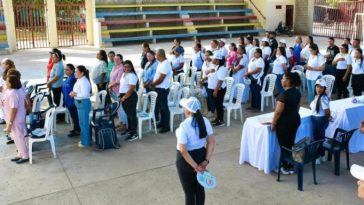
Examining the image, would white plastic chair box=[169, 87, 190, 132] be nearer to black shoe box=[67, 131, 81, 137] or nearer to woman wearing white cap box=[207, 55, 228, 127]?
woman wearing white cap box=[207, 55, 228, 127]

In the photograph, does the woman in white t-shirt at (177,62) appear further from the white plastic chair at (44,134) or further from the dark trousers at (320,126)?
the dark trousers at (320,126)

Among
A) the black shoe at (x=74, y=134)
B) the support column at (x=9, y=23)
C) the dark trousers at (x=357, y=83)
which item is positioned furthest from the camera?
the support column at (x=9, y=23)

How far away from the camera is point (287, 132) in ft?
18.7

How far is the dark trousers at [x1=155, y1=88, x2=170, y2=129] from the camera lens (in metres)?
8.00

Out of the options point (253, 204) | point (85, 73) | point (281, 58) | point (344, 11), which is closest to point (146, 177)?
point (253, 204)

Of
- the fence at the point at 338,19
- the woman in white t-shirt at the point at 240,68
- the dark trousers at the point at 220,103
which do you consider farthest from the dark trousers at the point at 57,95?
the fence at the point at 338,19

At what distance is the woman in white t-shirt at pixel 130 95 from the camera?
7.34 metres

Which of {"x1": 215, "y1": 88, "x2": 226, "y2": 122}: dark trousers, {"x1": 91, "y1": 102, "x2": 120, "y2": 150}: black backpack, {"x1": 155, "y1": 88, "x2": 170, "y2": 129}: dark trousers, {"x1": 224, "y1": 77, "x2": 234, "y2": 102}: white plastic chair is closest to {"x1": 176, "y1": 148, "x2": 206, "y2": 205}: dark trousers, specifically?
{"x1": 91, "y1": 102, "x2": 120, "y2": 150}: black backpack

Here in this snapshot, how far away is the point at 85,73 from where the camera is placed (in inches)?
280

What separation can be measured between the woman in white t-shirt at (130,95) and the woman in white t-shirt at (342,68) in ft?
18.2

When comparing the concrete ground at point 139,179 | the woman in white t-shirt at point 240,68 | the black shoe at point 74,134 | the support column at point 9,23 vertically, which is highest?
the support column at point 9,23

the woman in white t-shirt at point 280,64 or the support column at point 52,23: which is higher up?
the support column at point 52,23

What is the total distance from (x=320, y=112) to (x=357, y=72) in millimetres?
4193

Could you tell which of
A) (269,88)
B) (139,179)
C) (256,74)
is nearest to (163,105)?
(139,179)
